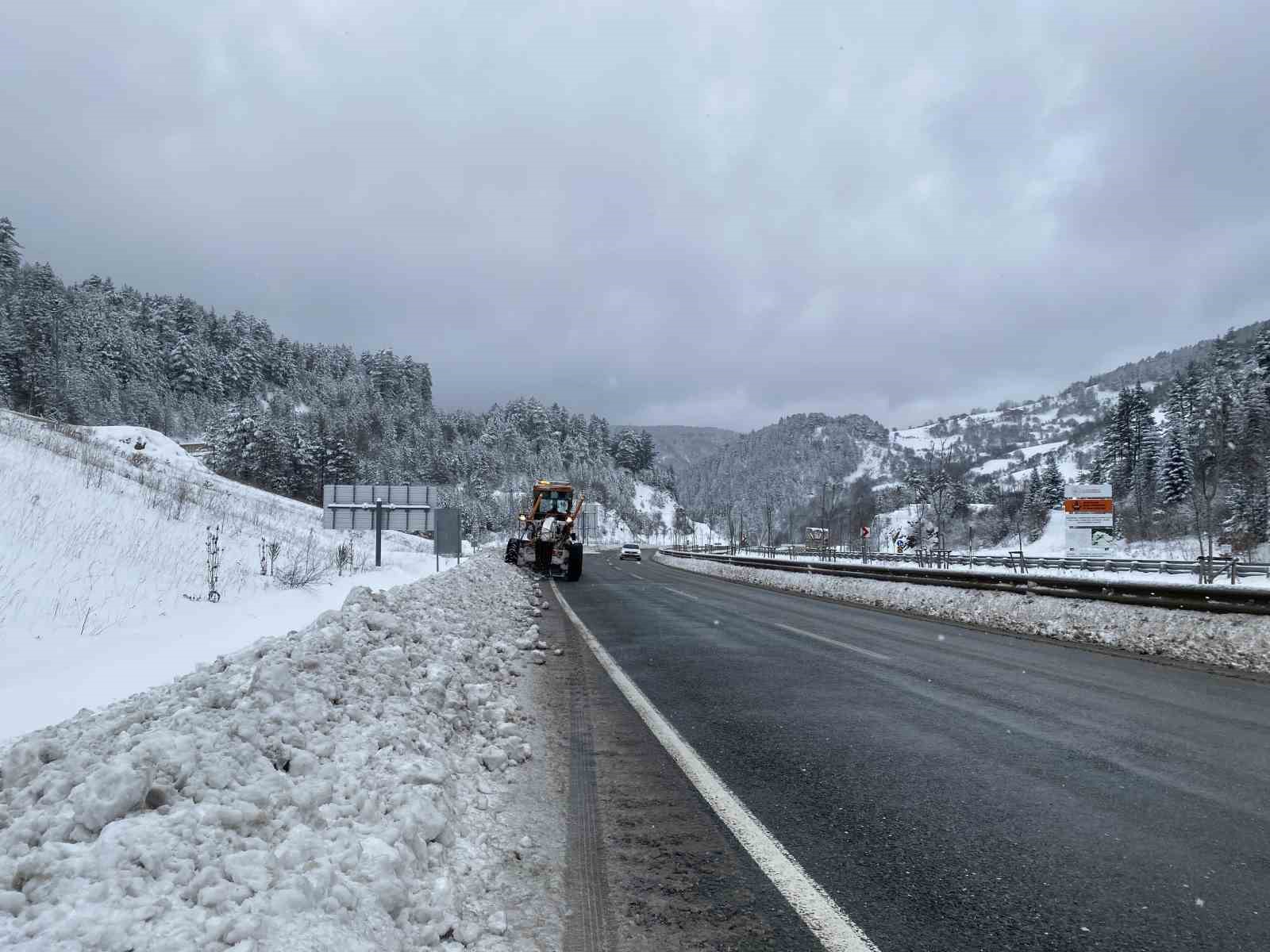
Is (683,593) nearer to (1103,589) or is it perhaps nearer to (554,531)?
(554,531)

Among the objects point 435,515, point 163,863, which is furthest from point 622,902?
point 435,515

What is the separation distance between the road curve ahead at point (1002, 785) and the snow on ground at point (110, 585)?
529cm


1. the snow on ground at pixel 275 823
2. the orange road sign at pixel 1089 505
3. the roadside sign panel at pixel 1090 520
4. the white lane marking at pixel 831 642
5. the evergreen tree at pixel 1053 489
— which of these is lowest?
the white lane marking at pixel 831 642

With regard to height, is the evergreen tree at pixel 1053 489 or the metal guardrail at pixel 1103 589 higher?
the evergreen tree at pixel 1053 489

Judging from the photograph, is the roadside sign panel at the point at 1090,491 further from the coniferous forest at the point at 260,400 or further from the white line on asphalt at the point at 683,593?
the coniferous forest at the point at 260,400

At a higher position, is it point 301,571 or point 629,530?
point 629,530

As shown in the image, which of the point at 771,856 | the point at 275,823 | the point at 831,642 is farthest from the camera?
the point at 831,642

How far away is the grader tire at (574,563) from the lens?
2808cm

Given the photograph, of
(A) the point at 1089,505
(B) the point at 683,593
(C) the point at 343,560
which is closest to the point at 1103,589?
(B) the point at 683,593

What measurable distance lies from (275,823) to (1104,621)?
42.2 feet

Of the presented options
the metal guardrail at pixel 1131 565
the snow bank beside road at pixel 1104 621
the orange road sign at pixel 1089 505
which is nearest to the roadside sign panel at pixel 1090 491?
the orange road sign at pixel 1089 505

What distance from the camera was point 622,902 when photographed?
10.6 ft

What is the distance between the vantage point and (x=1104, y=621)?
11.7m

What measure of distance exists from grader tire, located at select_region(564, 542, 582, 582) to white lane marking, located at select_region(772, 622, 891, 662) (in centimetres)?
1500
